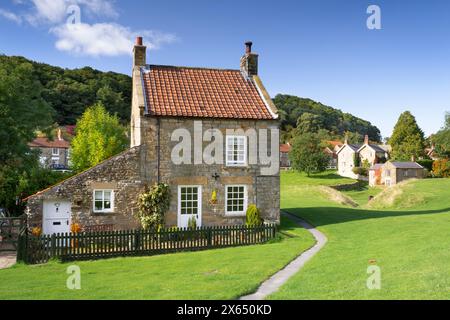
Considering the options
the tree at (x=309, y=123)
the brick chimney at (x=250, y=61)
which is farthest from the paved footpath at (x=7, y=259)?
the tree at (x=309, y=123)

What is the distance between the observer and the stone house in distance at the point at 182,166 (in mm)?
21156

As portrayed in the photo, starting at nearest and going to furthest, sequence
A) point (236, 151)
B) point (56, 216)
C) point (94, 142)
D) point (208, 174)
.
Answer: point (56, 216), point (208, 174), point (236, 151), point (94, 142)

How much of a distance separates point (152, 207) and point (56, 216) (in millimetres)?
4987

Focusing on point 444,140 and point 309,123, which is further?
point 309,123

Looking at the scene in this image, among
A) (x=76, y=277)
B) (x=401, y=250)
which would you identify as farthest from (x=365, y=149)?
(x=76, y=277)

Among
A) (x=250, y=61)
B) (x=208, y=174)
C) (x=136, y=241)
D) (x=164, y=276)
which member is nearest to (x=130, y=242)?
(x=136, y=241)

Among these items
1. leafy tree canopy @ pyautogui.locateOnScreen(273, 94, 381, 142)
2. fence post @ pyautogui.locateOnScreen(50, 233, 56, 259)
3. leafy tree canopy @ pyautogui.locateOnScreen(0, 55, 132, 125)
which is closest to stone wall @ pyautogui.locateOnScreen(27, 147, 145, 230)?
fence post @ pyautogui.locateOnScreen(50, 233, 56, 259)

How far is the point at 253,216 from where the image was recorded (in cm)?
2278

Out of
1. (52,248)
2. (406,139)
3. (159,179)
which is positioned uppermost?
(406,139)

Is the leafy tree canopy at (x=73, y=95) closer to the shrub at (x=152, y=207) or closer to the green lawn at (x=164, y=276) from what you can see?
the shrub at (x=152, y=207)

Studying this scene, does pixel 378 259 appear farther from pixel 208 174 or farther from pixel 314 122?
pixel 314 122

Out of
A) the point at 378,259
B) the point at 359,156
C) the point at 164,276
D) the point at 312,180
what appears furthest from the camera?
the point at 359,156
